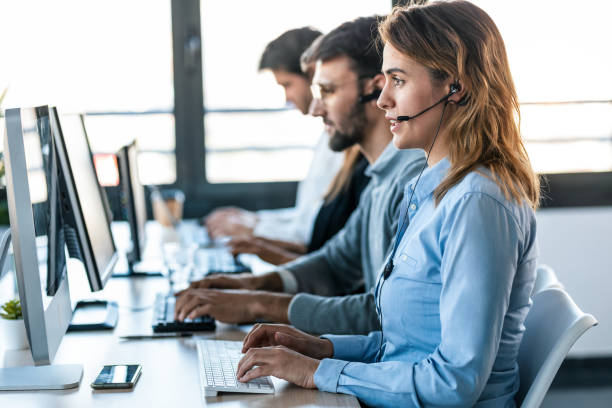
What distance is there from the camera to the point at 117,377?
3.96 feet

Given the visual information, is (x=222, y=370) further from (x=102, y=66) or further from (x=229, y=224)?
(x=102, y=66)

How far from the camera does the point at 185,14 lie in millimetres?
3430

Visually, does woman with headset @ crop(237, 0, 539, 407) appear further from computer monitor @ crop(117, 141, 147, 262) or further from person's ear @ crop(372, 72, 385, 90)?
computer monitor @ crop(117, 141, 147, 262)

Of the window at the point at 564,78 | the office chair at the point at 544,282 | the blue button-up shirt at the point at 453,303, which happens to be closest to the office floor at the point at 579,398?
the window at the point at 564,78

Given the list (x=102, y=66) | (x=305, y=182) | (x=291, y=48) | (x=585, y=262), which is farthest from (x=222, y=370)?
(x=102, y=66)

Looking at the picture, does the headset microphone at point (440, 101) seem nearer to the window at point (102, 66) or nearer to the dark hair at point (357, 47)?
the dark hair at point (357, 47)

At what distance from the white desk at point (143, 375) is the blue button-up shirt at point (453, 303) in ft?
0.22

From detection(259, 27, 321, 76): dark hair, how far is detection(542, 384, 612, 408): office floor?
5.47 feet

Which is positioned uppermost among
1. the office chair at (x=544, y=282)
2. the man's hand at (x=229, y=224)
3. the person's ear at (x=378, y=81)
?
the person's ear at (x=378, y=81)

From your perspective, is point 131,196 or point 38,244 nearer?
point 38,244

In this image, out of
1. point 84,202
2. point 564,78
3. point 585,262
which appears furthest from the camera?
point 564,78

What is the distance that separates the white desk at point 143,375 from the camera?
1118 mm

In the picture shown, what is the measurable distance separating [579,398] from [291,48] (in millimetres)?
1864

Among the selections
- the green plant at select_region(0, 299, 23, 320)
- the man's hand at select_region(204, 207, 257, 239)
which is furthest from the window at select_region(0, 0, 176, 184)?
the green plant at select_region(0, 299, 23, 320)
